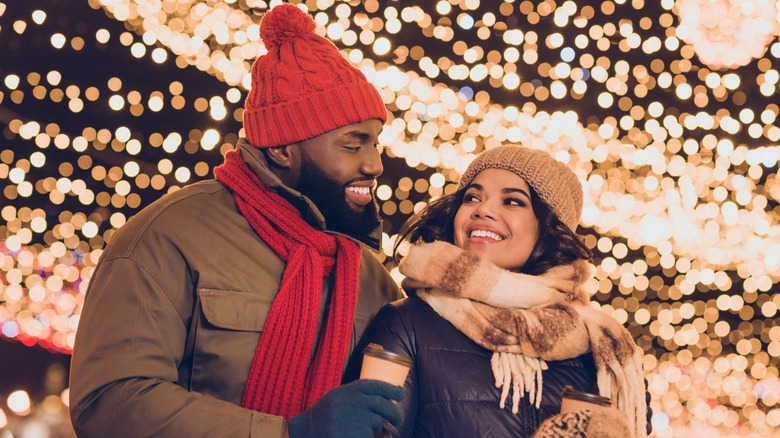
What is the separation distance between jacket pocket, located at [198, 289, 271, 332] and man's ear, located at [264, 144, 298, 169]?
0.39 metres

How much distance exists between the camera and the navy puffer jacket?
218cm

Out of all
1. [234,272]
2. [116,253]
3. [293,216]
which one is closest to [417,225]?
[293,216]

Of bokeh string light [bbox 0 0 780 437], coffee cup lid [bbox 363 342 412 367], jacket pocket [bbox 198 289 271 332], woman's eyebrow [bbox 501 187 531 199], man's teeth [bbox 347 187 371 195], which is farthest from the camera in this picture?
bokeh string light [bbox 0 0 780 437]

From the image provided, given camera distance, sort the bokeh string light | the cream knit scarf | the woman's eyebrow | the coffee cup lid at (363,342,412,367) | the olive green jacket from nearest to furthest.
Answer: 1. the coffee cup lid at (363,342,412,367)
2. the olive green jacket
3. the cream knit scarf
4. the woman's eyebrow
5. the bokeh string light

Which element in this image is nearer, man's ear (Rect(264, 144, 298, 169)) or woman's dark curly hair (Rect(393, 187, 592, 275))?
man's ear (Rect(264, 144, 298, 169))

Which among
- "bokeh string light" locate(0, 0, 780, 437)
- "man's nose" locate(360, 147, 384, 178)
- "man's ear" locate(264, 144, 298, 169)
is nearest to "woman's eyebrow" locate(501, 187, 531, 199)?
"man's nose" locate(360, 147, 384, 178)

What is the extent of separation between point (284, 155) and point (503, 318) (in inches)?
28.0

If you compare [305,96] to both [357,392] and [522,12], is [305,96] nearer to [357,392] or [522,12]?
[357,392]

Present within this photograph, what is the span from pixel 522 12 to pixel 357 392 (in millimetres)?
3127

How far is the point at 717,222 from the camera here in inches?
197

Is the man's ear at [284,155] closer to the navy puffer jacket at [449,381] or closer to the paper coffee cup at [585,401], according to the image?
the navy puffer jacket at [449,381]

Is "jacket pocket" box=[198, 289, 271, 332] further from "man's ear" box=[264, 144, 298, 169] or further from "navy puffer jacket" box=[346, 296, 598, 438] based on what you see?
"man's ear" box=[264, 144, 298, 169]

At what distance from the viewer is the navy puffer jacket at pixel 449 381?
2.18 metres

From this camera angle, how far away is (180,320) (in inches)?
83.0
